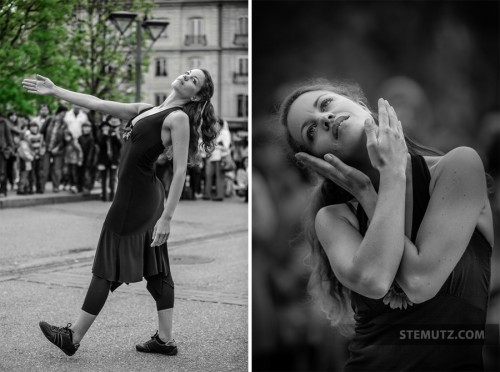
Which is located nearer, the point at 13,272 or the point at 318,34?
the point at 318,34

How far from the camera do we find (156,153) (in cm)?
469

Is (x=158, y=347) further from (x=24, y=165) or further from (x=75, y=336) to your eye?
(x=24, y=165)

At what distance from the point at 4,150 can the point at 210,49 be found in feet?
19.2

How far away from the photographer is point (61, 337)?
186 inches

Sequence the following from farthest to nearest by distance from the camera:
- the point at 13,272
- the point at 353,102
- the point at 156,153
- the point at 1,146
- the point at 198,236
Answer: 1. the point at 1,146
2. the point at 198,236
3. the point at 13,272
4. the point at 156,153
5. the point at 353,102

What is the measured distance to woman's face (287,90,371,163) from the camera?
262 centimetres

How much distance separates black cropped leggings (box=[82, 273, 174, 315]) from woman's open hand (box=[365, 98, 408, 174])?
2.65 metres

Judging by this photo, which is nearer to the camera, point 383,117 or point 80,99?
point 383,117

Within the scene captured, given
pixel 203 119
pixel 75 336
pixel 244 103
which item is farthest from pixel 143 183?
pixel 75 336

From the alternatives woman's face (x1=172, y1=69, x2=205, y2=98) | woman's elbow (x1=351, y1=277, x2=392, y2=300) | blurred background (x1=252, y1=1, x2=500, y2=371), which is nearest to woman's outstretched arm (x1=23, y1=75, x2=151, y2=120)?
woman's face (x1=172, y1=69, x2=205, y2=98)

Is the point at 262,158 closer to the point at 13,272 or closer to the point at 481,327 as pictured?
the point at 481,327

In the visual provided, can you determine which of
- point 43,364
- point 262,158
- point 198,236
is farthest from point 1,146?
point 262,158

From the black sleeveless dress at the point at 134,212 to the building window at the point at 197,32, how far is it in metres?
10.0

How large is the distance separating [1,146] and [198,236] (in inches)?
228
